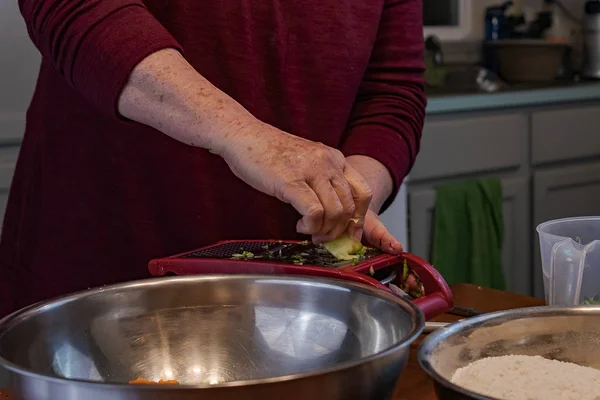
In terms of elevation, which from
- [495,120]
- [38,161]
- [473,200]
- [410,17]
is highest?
[410,17]

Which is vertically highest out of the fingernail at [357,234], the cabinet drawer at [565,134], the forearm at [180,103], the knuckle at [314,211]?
the forearm at [180,103]

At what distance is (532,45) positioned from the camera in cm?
298

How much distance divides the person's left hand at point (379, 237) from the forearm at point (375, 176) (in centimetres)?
12

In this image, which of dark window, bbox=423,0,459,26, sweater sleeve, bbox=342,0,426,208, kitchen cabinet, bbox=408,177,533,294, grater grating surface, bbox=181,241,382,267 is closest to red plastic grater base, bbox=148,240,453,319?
grater grating surface, bbox=181,241,382,267

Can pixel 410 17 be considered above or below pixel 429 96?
above

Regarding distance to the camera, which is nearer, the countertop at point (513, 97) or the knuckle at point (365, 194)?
the knuckle at point (365, 194)

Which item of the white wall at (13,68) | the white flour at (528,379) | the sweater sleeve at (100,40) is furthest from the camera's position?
the white wall at (13,68)

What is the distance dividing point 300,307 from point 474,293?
16.2 inches

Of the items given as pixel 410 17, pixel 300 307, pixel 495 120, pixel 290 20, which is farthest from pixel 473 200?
pixel 300 307

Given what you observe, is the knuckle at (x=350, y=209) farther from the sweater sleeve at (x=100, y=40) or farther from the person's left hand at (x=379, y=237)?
the sweater sleeve at (x=100, y=40)

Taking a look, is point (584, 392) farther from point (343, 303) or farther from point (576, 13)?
point (576, 13)

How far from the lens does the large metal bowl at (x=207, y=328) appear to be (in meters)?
0.70

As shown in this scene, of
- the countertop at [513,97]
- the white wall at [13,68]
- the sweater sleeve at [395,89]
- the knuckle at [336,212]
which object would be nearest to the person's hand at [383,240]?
the knuckle at [336,212]

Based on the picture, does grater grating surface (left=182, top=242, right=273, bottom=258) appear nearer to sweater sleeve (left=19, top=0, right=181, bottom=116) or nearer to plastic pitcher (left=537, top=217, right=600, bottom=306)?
sweater sleeve (left=19, top=0, right=181, bottom=116)
